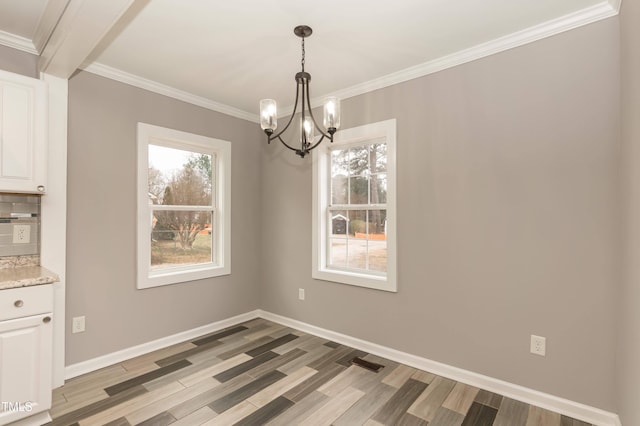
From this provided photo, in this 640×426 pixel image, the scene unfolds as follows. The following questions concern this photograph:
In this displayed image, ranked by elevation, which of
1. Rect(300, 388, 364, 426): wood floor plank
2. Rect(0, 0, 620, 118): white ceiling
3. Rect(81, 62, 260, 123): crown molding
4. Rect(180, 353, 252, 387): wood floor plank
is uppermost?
Rect(0, 0, 620, 118): white ceiling

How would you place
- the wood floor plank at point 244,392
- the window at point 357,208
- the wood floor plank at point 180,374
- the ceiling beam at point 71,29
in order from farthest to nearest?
the window at point 357,208 < the wood floor plank at point 180,374 < the wood floor plank at point 244,392 < the ceiling beam at point 71,29

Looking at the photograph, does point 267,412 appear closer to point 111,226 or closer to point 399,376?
point 399,376

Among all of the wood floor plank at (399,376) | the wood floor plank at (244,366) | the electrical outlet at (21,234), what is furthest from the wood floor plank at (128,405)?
the wood floor plank at (399,376)

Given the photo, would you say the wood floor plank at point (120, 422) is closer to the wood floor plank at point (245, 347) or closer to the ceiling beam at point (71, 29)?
the wood floor plank at point (245, 347)

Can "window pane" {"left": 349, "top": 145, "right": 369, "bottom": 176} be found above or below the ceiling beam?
below

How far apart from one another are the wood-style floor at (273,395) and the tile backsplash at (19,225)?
3.53ft

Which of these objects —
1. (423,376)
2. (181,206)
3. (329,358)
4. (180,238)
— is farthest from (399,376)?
(181,206)

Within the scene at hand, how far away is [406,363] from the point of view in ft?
9.29

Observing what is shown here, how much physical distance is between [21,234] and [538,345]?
3736 millimetres

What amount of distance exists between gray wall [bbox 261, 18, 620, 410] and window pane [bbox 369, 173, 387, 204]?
0.24 meters

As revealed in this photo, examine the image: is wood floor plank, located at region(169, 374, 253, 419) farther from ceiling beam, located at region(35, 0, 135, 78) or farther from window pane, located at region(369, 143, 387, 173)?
ceiling beam, located at region(35, 0, 135, 78)

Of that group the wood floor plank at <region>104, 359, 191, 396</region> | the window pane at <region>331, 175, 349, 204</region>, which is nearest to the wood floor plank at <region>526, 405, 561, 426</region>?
the window pane at <region>331, 175, 349, 204</region>

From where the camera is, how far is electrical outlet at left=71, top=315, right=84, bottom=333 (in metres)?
2.62

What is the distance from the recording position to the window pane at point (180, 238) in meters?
3.26
